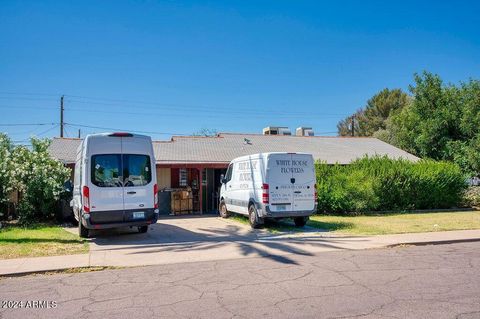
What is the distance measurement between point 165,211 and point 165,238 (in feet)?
26.2

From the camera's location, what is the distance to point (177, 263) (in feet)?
29.1

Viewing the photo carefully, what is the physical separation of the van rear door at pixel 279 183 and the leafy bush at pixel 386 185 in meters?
5.42

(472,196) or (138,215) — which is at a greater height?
(138,215)

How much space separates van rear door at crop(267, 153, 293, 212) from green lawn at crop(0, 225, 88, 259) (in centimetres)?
595

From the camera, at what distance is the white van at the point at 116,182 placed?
38.3 ft

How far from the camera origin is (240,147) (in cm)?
2408

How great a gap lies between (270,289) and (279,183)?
7.51m

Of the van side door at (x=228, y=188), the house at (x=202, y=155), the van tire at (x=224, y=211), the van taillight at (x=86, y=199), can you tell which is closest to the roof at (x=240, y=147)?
the house at (x=202, y=155)

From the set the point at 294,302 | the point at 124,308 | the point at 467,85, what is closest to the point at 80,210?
the point at 124,308

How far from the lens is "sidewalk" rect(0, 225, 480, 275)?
892 centimetres

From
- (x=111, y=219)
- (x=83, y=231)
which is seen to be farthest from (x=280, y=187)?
(x=83, y=231)

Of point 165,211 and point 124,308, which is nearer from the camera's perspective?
point 124,308

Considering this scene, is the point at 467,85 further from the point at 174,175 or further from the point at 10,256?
the point at 10,256

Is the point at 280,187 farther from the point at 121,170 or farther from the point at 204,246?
the point at 121,170
